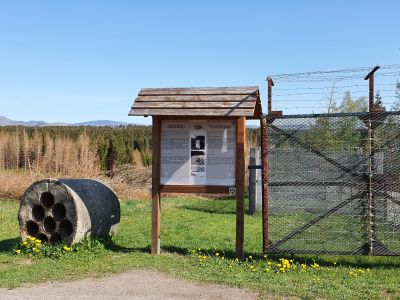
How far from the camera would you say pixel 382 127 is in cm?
759

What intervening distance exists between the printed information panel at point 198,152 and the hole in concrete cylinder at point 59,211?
1921 millimetres

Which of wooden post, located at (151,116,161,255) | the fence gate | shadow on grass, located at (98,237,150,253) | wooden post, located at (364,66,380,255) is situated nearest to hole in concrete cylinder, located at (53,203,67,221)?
shadow on grass, located at (98,237,150,253)

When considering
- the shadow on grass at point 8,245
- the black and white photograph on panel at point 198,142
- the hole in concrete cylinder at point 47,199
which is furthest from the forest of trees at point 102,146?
the shadow on grass at point 8,245

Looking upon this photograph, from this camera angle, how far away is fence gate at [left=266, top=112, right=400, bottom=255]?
755 centimetres

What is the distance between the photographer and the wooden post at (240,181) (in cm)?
817

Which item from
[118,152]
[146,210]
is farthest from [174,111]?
[118,152]

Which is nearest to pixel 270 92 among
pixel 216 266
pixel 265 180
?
pixel 265 180

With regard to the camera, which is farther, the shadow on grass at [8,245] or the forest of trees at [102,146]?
the shadow on grass at [8,245]

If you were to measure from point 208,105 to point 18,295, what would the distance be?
4026 mm

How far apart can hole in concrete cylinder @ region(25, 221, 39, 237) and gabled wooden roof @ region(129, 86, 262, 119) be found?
283 centimetres

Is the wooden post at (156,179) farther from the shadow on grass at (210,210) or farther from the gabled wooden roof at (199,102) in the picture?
the shadow on grass at (210,210)

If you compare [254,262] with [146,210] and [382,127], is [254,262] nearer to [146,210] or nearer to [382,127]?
[382,127]

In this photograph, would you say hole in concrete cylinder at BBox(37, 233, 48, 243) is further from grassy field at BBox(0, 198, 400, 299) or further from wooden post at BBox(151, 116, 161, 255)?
wooden post at BBox(151, 116, 161, 255)

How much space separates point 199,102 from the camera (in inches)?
325
